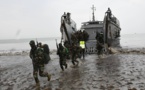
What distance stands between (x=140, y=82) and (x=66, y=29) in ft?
44.4

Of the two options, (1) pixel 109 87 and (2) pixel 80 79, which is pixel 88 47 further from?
(1) pixel 109 87

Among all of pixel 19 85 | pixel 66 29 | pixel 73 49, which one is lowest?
pixel 19 85

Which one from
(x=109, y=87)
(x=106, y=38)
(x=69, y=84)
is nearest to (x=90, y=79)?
(x=69, y=84)

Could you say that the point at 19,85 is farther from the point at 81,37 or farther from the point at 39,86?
the point at 81,37

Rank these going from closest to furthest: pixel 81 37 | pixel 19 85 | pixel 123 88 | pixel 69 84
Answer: pixel 123 88 → pixel 69 84 → pixel 19 85 → pixel 81 37

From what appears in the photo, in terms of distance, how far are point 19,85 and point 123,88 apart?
4.45m

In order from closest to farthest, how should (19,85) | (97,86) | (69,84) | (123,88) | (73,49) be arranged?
(123,88), (97,86), (69,84), (19,85), (73,49)

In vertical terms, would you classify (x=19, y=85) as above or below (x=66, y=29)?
below

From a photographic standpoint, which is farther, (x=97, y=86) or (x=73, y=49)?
(x=73, y=49)

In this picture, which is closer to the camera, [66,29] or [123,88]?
[123,88]

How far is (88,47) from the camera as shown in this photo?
76.8 ft

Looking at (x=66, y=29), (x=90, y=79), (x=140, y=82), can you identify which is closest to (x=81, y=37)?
(x=66, y=29)

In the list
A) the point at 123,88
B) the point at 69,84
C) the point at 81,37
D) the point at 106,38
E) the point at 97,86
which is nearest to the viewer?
the point at 123,88

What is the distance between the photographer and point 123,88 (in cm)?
826
